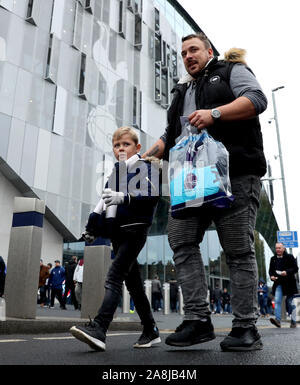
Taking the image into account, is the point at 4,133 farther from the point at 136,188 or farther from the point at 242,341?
the point at 242,341

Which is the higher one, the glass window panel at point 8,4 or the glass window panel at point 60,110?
the glass window panel at point 8,4

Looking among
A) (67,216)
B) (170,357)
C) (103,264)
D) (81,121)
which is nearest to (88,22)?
(81,121)

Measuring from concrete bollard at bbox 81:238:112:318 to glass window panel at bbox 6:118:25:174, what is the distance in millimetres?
11568

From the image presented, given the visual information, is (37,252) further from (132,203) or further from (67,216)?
(67,216)

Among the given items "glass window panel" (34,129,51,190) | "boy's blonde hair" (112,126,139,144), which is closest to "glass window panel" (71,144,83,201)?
"glass window panel" (34,129,51,190)

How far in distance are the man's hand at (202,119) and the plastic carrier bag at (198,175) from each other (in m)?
0.05

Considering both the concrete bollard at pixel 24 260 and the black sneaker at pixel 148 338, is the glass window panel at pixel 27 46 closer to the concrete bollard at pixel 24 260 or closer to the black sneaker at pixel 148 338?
the concrete bollard at pixel 24 260

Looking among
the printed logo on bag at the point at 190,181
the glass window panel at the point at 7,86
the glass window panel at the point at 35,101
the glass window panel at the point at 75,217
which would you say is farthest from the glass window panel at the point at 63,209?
the printed logo on bag at the point at 190,181

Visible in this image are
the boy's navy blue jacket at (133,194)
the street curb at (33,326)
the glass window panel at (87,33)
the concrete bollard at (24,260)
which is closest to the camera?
the boy's navy blue jacket at (133,194)

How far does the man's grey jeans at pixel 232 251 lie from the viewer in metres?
2.54

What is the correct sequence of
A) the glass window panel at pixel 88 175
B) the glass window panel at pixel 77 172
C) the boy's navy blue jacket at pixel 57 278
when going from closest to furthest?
the boy's navy blue jacket at pixel 57 278 → the glass window panel at pixel 77 172 → the glass window panel at pixel 88 175

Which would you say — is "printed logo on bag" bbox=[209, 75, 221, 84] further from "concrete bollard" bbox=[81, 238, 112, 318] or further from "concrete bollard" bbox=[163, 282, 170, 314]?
"concrete bollard" bbox=[163, 282, 170, 314]

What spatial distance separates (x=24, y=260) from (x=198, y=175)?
13.6ft

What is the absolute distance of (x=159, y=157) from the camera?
319 cm
